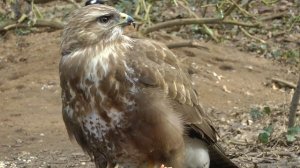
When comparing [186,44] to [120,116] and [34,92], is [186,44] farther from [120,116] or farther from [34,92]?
[120,116]

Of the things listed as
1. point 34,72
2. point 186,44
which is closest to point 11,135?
point 34,72

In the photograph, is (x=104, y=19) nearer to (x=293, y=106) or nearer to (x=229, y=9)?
(x=293, y=106)

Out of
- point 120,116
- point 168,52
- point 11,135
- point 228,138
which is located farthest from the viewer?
point 11,135

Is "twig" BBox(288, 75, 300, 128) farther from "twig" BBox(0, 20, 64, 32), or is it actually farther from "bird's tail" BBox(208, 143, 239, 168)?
"twig" BBox(0, 20, 64, 32)

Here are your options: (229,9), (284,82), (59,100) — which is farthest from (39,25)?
(284,82)

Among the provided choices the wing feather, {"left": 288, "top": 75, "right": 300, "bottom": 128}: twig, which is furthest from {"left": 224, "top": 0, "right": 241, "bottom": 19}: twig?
the wing feather

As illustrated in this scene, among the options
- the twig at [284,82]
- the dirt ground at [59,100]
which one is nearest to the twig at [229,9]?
the dirt ground at [59,100]

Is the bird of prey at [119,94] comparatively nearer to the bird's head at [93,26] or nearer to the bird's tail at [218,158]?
the bird's head at [93,26]
